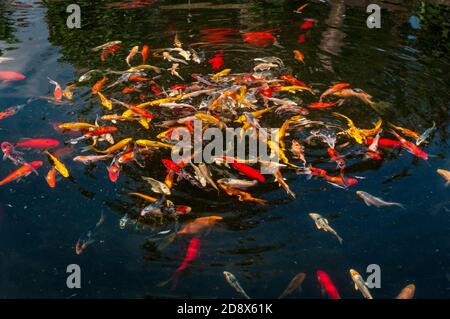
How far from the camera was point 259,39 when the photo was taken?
9656 millimetres

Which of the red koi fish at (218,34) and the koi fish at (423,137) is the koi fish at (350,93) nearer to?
the koi fish at (423,137)

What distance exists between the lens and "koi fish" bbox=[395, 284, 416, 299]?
15.2 ft

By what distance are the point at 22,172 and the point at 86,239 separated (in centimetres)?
150

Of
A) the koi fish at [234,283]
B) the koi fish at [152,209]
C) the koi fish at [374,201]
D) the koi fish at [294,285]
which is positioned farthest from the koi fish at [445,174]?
the koi fish at [152,209]

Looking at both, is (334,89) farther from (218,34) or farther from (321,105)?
(218,34)

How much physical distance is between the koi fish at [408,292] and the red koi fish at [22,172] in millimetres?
4388

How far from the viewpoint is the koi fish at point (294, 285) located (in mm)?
4672

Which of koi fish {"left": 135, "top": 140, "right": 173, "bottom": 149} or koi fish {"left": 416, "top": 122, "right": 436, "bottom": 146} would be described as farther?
koi fish {"left": 416, "top": 122, "right": 436, "bottom": 146}

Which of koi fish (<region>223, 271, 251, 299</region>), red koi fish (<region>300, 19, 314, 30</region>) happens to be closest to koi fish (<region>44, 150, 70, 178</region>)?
koi fish (<region>223, 271, 251, 299</region>)

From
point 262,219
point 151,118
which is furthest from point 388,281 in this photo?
point 151,118

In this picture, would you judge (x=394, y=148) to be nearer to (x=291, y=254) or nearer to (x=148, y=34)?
(x=291, y=254)

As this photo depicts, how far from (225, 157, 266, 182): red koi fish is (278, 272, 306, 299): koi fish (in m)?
1.39

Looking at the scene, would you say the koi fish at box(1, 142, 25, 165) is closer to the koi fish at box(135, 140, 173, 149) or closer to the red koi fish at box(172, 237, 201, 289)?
the koi fish at box(135, 140, 173, 149)

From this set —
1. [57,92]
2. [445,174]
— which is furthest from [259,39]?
[445,174]
